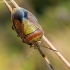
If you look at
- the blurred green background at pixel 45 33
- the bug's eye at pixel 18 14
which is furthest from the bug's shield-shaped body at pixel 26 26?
the blurred green background at pixel 45 33

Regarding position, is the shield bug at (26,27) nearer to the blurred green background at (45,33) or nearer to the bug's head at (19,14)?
the bug's head at (19,14)

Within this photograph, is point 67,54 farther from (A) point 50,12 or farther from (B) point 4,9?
(B) point 4,9

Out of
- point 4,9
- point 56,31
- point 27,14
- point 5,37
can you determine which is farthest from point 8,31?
point 27,14

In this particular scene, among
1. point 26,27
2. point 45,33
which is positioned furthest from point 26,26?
point 45,33

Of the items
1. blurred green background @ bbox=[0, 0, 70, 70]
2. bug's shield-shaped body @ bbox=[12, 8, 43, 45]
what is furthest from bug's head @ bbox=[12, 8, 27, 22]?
Result: blurred green background @ bbox=[0, 0, 70, 70]

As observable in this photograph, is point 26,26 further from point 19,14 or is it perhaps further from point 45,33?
point 45,33

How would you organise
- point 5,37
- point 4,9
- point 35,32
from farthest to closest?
point 4,9, point 5,37, point 35,32
